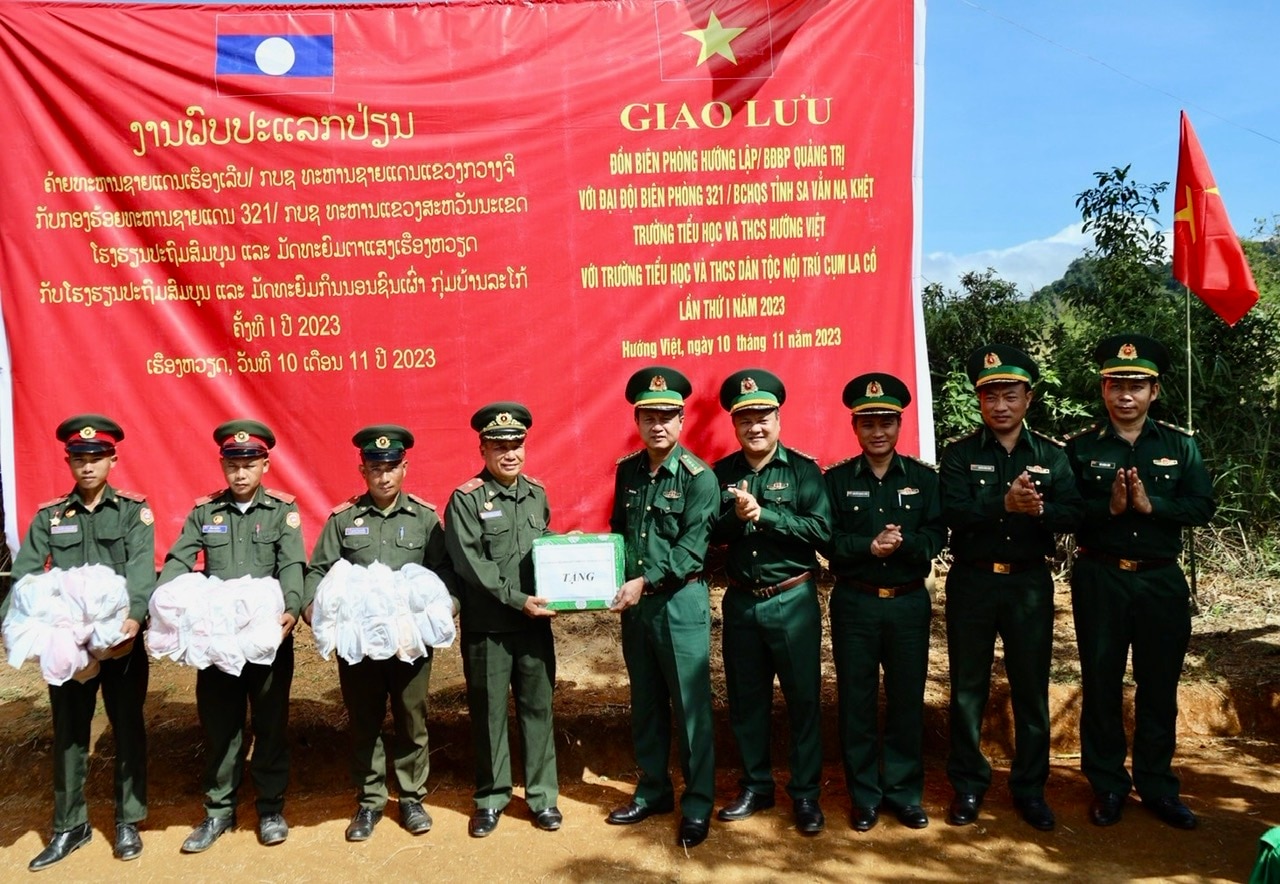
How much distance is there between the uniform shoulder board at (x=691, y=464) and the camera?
3.83m

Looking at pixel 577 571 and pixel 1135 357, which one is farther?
pixel 1135 357

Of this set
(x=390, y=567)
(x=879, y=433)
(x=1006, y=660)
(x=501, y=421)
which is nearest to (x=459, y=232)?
(x=501, y=421)

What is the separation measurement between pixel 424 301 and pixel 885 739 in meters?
2.93

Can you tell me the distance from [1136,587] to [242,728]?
3789 millimetres

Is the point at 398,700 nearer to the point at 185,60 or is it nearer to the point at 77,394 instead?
the point at 77,394

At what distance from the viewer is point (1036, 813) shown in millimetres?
3848

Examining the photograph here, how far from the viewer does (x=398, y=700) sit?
3.94 meters

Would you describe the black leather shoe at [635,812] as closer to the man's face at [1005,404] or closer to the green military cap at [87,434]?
the man's face at [1005,404]

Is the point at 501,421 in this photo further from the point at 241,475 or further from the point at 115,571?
the point at 115,571

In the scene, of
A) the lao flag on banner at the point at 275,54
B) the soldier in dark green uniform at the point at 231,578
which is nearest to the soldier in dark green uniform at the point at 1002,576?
the soldier in dark green uniform at the point at 231,578

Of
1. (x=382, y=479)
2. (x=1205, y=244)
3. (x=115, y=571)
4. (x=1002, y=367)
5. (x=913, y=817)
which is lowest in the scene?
(x=913, y=817)

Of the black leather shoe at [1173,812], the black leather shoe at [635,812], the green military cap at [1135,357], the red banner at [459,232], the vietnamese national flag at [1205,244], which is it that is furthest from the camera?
the vietnamese national flag at [1205,244]

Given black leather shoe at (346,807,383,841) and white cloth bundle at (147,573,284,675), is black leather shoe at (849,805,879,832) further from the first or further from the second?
white cloth bundle at (147,573,284,675)

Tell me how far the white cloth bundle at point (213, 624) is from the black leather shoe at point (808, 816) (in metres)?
2.25
